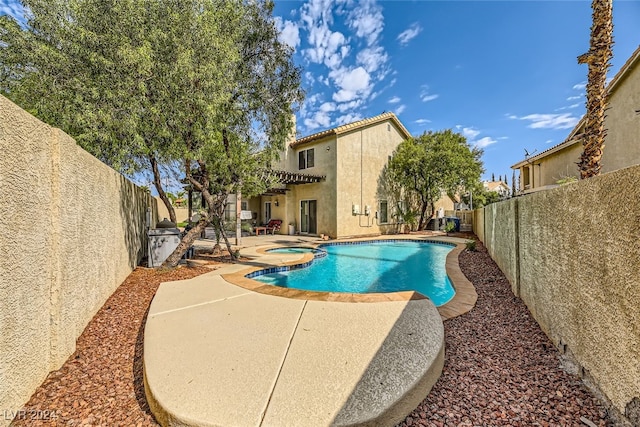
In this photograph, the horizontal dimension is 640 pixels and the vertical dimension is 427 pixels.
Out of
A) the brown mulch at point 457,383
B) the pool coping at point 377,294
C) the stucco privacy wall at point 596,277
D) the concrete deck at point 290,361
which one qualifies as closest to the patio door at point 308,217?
the pool coping at point 377,294

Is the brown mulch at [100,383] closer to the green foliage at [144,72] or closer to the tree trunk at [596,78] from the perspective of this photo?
the green foliage at [144,72]

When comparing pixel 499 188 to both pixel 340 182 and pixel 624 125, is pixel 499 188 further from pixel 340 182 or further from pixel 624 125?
pixel 624 125

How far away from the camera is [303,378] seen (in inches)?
99.4

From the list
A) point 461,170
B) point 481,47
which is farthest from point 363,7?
point 461,170

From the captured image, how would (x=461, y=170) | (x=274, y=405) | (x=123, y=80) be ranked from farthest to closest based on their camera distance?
(x=461, y=170), (x=123, y=80), (x=274, y=405)

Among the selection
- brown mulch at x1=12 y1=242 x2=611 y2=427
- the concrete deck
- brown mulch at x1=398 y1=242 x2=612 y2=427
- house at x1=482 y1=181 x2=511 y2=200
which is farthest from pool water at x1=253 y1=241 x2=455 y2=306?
house at x1=482 y1=181 x2=511 y2=200

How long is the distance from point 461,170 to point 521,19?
9627 mm

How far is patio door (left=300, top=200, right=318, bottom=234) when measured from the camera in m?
18.2

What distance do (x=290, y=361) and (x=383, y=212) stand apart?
56.8 feet

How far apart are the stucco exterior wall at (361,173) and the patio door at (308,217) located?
85.2 inches

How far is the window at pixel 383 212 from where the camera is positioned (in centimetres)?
1914

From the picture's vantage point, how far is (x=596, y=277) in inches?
93.7

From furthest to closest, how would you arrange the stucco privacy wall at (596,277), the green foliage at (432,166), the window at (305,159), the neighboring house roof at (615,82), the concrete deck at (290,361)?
the window at (305,159) < the green foliage at (432,166) < the neighboring house roof at (615,82) < the concrete deck at (290,361) < the stucco privacy wall at (596,277)

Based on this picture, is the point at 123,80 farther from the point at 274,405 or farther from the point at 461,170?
the point at 461,170
